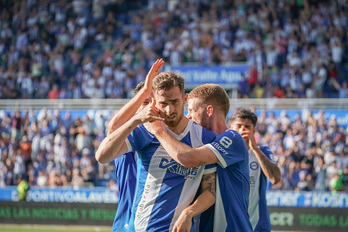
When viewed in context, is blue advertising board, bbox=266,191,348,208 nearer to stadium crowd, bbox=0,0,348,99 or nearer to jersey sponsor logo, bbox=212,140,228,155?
stadium crowd, bbox=0,0,348,99

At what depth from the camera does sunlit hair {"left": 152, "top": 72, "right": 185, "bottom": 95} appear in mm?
4145

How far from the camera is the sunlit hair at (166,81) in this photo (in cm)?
414

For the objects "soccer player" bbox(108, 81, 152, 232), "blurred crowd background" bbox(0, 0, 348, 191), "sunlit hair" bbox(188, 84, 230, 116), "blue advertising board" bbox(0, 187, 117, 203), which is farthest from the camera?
"blue advertising board" bbox(0, 187, 117, 203)

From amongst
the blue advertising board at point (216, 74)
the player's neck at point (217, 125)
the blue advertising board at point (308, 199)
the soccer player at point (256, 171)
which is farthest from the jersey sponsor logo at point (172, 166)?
the blue advertising board at point (216, 74)

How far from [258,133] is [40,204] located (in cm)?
678

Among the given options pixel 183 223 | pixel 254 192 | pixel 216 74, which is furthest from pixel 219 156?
pixel 216 74

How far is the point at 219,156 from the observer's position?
4219 millimetres

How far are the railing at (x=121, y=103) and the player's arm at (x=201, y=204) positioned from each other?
45.8 ft

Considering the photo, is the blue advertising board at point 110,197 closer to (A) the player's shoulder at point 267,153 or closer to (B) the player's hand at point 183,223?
(A) the player's shoulder at point 267,153

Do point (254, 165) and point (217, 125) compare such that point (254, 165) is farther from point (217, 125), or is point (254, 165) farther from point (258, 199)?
point (217, 125)

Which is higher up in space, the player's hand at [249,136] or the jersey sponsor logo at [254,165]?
the player's hand at [249,136]

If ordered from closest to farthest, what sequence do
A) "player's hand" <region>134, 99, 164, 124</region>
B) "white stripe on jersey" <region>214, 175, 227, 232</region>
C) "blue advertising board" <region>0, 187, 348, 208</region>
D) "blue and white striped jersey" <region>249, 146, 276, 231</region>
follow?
"player's hand" <region>134, 99, 164, 124</region>
"white stripe on jersey" <region>214, 175, 227, 232</region>
"blue and white striped jersey" <region>249, 146, 276, 231</region>
"blue advertising board" <region>0, 187, 348, 208</region>

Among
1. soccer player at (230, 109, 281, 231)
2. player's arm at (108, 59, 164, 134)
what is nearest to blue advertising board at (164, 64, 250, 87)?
soccer player at (230, 109, 281, 231)

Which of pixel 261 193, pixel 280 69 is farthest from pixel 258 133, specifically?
pixel 261 193
